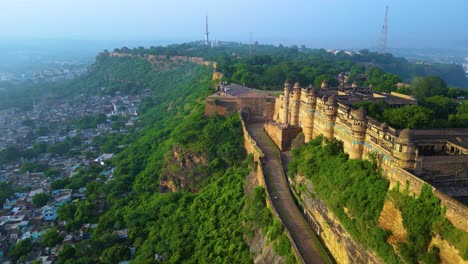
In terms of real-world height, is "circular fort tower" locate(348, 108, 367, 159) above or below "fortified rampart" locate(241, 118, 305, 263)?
above

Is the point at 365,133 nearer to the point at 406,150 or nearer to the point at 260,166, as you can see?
the point at 406,150

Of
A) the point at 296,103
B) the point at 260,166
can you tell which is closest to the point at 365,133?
the point at 260,166

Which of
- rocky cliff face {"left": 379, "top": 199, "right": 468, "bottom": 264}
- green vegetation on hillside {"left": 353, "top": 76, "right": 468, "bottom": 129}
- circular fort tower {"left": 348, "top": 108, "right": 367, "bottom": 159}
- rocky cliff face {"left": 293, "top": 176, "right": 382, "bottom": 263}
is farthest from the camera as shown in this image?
green vegetation on hillside {"left": 353, "top": 76, "right": 468, "bottom": 129}

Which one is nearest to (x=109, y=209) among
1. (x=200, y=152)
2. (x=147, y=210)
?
(x=147, y=210)

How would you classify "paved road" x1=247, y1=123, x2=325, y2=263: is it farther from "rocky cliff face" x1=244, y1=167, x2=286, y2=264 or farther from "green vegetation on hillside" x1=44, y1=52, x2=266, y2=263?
"green vegetation on hillside" x1=44, y1=52, x2=266, y2=263

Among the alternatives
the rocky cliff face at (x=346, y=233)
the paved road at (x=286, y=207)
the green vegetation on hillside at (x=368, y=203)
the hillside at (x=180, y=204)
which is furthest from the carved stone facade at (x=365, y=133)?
the hillside at (x=180, y=204)

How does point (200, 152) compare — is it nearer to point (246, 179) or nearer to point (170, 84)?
point (246, 179)

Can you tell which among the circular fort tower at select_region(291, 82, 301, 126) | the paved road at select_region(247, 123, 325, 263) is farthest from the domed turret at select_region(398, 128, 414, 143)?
the circular fort tower at select_region(291, 82, 301, 126)

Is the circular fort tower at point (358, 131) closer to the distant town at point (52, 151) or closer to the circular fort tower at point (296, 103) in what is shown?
the circular fort tower at point (296, 103)
